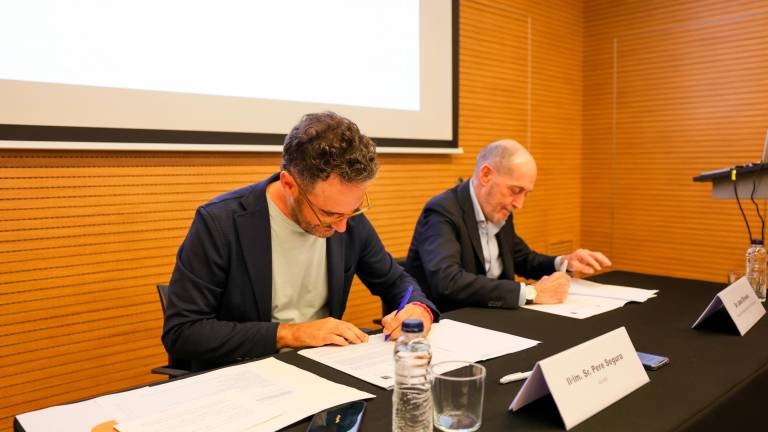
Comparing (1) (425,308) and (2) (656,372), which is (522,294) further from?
(2) (656,372)

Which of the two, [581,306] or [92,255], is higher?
[92,255]

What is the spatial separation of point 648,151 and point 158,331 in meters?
3.81

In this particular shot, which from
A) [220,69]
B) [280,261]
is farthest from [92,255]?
[280,261]

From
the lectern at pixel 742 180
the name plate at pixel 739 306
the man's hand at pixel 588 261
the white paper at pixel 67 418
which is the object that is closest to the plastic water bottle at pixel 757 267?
the lectern at pixel 742 180

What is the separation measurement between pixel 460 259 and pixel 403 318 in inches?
32.1

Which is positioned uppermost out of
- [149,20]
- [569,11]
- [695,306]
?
[569,11]

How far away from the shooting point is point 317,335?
1.52 meters

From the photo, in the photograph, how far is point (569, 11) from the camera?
4.80 m

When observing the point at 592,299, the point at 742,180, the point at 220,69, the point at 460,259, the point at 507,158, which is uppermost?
the point at 220,69

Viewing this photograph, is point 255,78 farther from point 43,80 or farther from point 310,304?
point 310,304

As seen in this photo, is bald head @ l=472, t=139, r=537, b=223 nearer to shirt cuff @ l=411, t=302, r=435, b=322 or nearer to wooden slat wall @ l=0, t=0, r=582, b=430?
shirt cuff @ l=411, t=302, r=435, b=322

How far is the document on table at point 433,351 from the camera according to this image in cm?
134

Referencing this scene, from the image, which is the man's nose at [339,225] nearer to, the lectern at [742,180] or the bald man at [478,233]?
the bald man at [478,233]

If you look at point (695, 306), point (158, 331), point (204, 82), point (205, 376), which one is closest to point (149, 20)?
point (204, 82)
